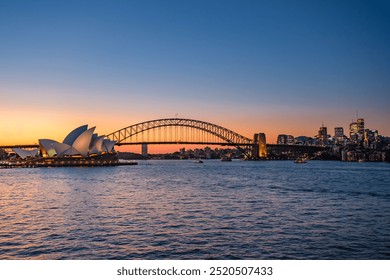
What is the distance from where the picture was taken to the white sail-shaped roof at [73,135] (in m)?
57.1

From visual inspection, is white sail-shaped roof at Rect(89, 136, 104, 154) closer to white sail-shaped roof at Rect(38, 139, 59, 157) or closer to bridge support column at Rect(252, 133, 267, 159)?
white sail-shaped roof at Rect(38, 139, 59, 157)

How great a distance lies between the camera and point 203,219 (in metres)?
10.7

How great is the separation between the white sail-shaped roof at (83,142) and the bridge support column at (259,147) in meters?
37.4

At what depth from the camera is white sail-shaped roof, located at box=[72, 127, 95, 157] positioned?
5636cm

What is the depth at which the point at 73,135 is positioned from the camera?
5797cm

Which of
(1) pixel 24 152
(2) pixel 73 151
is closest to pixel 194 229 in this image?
(2) pixel 73 151

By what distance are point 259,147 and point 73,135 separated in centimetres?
4025

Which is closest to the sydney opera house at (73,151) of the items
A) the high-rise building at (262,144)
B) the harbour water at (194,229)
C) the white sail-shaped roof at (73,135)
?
the white sail-shaped roof at (73,135)

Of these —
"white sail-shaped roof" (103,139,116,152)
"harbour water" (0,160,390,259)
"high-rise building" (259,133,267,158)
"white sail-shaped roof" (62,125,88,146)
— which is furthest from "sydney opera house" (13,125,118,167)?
"harbour water" (0,160,390,259)

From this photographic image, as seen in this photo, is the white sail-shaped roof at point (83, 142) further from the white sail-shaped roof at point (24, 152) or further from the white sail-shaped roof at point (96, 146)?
the white sail-shaped roof at point (24, 152)

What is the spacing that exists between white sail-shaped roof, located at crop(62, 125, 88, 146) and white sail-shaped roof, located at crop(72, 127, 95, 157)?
2.08ft

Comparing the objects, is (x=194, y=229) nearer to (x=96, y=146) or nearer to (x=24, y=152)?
(x=96, y=146)

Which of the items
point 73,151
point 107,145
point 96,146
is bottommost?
point 73,151
